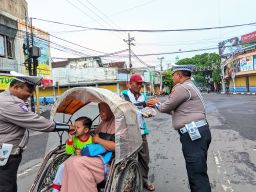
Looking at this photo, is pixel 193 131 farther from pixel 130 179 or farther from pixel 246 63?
pixel 246 63

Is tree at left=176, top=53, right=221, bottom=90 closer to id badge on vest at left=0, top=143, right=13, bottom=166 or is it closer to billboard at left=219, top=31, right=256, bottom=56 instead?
billboard at left=219, top=31, right=256, bottom=56

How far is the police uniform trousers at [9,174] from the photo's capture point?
333cm

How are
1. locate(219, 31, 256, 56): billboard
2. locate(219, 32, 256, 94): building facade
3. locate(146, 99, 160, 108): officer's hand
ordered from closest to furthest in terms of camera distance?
locate(146, 99, 160, 108): officer's hand, locate(219, 32, 256, 94): building facade, locate(219, 31, 256, 56): billboard

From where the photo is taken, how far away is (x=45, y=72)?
80.5ft

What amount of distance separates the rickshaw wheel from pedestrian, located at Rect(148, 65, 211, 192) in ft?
2.43

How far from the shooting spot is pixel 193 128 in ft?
12.3

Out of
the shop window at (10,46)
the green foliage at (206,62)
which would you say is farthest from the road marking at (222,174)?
the green foliage at (206,62)

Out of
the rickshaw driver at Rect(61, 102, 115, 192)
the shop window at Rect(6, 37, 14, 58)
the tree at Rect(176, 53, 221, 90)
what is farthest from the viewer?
the tree at Rect(176, 53, 221, 90)

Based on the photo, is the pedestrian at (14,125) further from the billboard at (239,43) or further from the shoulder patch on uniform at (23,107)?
the billboard at (239,43)

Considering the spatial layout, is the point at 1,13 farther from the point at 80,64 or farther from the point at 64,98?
the point at 80,64

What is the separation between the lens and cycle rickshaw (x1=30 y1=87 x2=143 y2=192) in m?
3.58

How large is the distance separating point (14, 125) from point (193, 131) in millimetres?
2177

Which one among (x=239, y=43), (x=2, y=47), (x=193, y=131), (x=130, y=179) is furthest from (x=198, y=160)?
(x=239, y=43)

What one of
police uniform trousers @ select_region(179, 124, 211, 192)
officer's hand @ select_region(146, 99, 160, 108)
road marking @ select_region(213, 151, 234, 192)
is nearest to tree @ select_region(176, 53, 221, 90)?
road marking @ select_region(213, 151, 234, 192)
